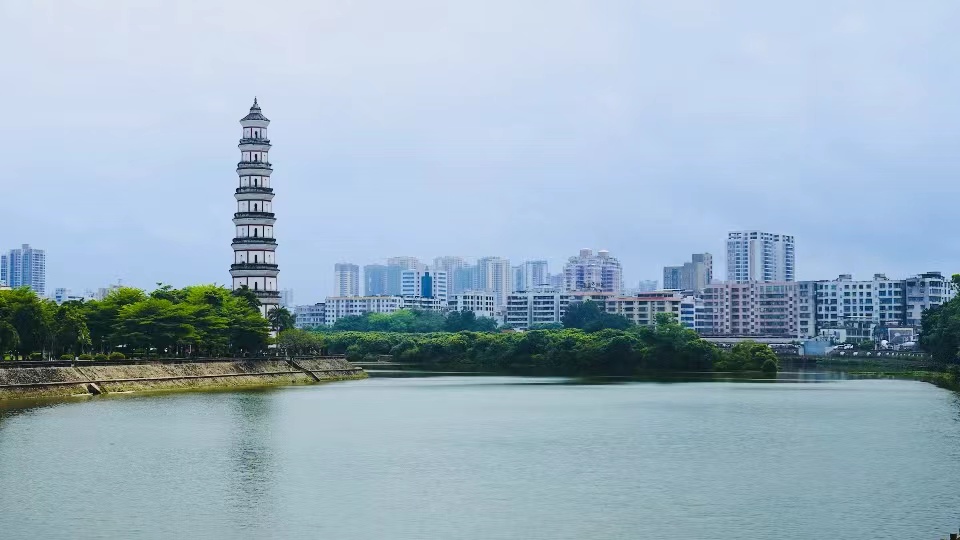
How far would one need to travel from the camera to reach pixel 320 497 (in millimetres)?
34875

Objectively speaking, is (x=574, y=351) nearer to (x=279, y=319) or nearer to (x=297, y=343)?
(x=279, y=319)

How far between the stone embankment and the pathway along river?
10.9ft

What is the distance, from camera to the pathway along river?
101ft

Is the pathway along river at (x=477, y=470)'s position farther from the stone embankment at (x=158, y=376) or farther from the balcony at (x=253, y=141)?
the balcony at (x=253, y=141)

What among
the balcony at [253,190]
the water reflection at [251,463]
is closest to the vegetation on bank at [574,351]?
the balcony at [253,190]

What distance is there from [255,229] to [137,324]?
87.5ft

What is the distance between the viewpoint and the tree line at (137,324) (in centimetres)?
7400

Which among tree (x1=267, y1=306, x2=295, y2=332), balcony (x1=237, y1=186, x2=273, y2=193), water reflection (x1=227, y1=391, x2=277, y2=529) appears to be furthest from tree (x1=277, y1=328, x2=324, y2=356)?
water reflection (x1=227, y1=391, x2=277, y2=529)

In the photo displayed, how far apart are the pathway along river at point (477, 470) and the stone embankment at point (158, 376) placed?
334 centimetres

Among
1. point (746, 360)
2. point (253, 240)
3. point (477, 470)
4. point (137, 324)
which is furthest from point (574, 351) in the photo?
point (477, 470)

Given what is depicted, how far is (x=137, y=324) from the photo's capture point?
85000mm

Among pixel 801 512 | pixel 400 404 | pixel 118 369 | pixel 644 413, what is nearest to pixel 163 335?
pixel 118 369

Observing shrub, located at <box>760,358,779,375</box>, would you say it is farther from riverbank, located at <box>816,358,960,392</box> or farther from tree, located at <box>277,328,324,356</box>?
tree, located at <box>277,328,324,356</box>

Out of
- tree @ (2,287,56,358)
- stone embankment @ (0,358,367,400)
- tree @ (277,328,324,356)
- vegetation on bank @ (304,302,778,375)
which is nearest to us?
stone embankment @ (0,358,367,400)
